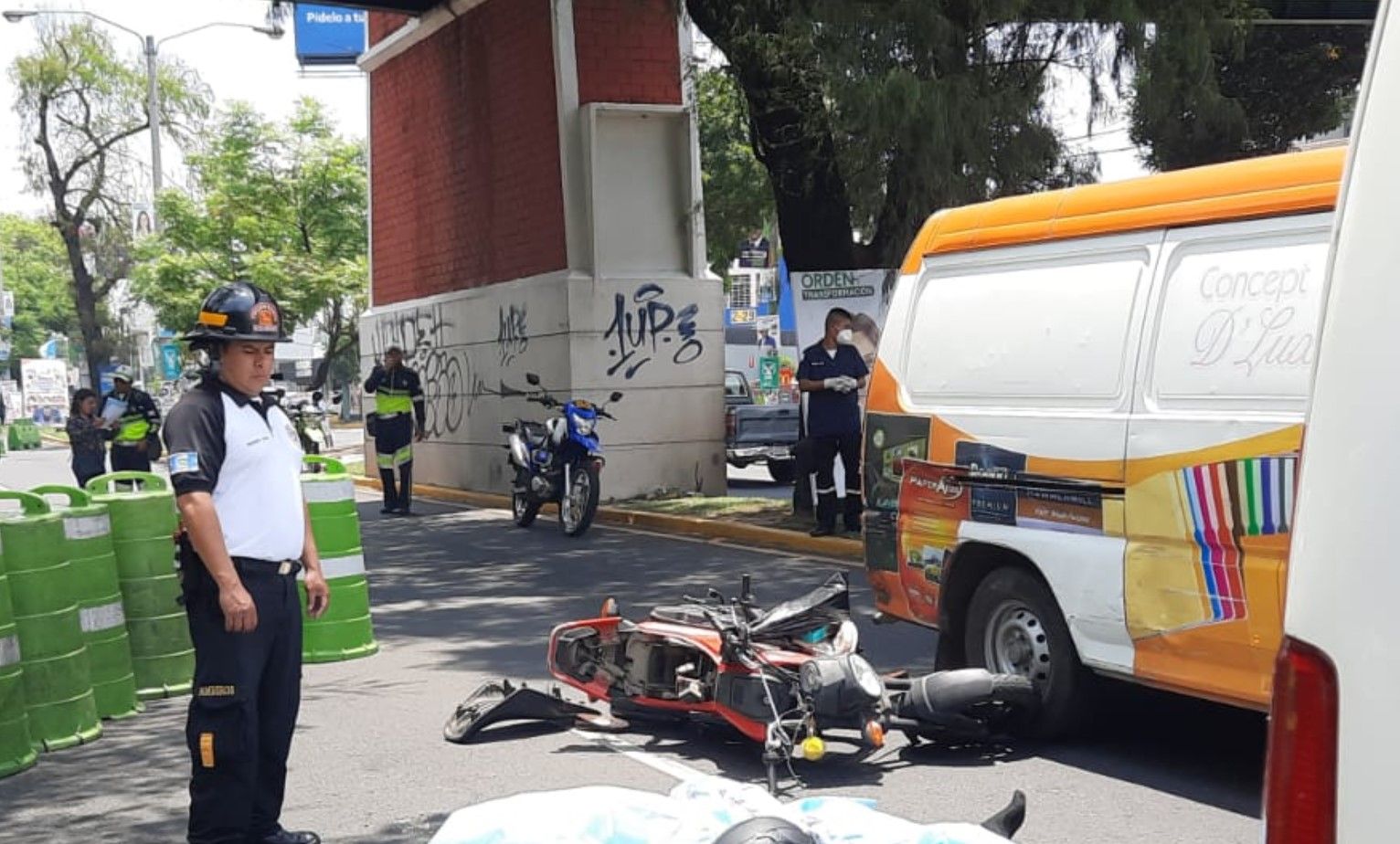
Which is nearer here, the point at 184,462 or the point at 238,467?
the point at 184,462

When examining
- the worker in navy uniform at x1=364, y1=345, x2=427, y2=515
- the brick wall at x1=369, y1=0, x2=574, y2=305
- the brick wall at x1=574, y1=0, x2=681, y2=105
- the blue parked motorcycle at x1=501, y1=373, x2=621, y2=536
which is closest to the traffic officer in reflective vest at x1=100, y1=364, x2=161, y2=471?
the worker in navy uniform at x1=364, y1=345, x2=427, y2=515

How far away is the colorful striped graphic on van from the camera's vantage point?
5.38m

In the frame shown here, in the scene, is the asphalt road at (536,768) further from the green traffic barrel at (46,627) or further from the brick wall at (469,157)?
the brick wall at (469,157)

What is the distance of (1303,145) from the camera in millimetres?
26625

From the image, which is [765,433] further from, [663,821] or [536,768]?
[663,821]

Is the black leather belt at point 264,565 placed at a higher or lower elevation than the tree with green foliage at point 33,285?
lower

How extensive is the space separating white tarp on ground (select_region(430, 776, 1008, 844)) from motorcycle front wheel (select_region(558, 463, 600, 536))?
10802 millimetres

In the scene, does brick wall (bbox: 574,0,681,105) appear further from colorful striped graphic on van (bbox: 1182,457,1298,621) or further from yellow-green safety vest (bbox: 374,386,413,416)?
colorful striped graphic on van (bbox: 1182,457,1298,621)

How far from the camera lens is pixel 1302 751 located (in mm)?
1979

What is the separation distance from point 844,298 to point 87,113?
36.7 meters

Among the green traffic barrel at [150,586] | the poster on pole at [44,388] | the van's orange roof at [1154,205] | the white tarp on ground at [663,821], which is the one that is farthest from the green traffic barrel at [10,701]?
the poster on pole at [44,388]

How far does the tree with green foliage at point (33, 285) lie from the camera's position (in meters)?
80.5

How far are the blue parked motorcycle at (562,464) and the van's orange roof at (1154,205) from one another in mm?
7905

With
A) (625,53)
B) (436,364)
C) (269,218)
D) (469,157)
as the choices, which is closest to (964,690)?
(625,53)
